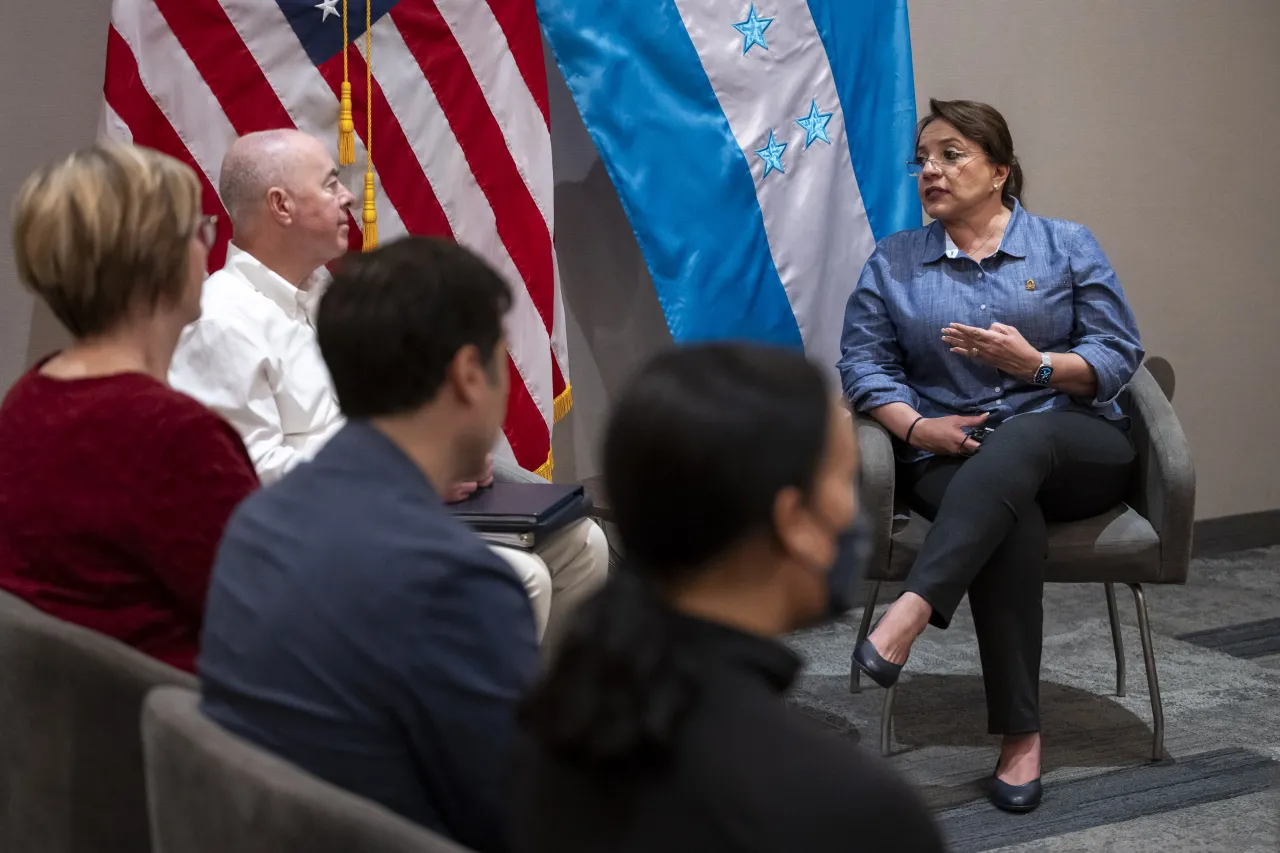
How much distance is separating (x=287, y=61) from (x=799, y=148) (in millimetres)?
1236

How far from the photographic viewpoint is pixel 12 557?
1.61 m

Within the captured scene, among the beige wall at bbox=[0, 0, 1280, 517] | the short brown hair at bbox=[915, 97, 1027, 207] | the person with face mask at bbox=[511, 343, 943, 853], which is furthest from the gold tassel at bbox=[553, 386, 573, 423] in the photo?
the person with face mask at bbox=[511, 343, 943, 853]

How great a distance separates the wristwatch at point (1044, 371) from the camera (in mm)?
2986

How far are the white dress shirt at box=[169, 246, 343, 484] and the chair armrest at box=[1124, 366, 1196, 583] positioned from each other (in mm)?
1646

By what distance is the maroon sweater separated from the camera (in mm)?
1555

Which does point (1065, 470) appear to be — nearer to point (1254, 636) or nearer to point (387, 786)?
point (1254, 636)

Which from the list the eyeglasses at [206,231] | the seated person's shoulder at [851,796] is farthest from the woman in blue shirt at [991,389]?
the seated person's shoulder at [851,796]

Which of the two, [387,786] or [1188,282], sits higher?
[387,786]

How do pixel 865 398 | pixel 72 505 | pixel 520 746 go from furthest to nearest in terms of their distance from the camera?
pixel 865 398, pixel 72 505, pixel 520 746

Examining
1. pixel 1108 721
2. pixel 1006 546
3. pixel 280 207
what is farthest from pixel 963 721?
pixel 280 207

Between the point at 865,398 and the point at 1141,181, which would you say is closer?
the point at 865,398

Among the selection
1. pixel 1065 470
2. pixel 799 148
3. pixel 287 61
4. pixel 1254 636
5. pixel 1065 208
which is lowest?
pixel 1254 636

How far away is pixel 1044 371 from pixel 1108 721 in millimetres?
787

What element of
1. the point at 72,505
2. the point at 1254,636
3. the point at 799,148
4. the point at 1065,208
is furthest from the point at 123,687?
the point at 1065,208
